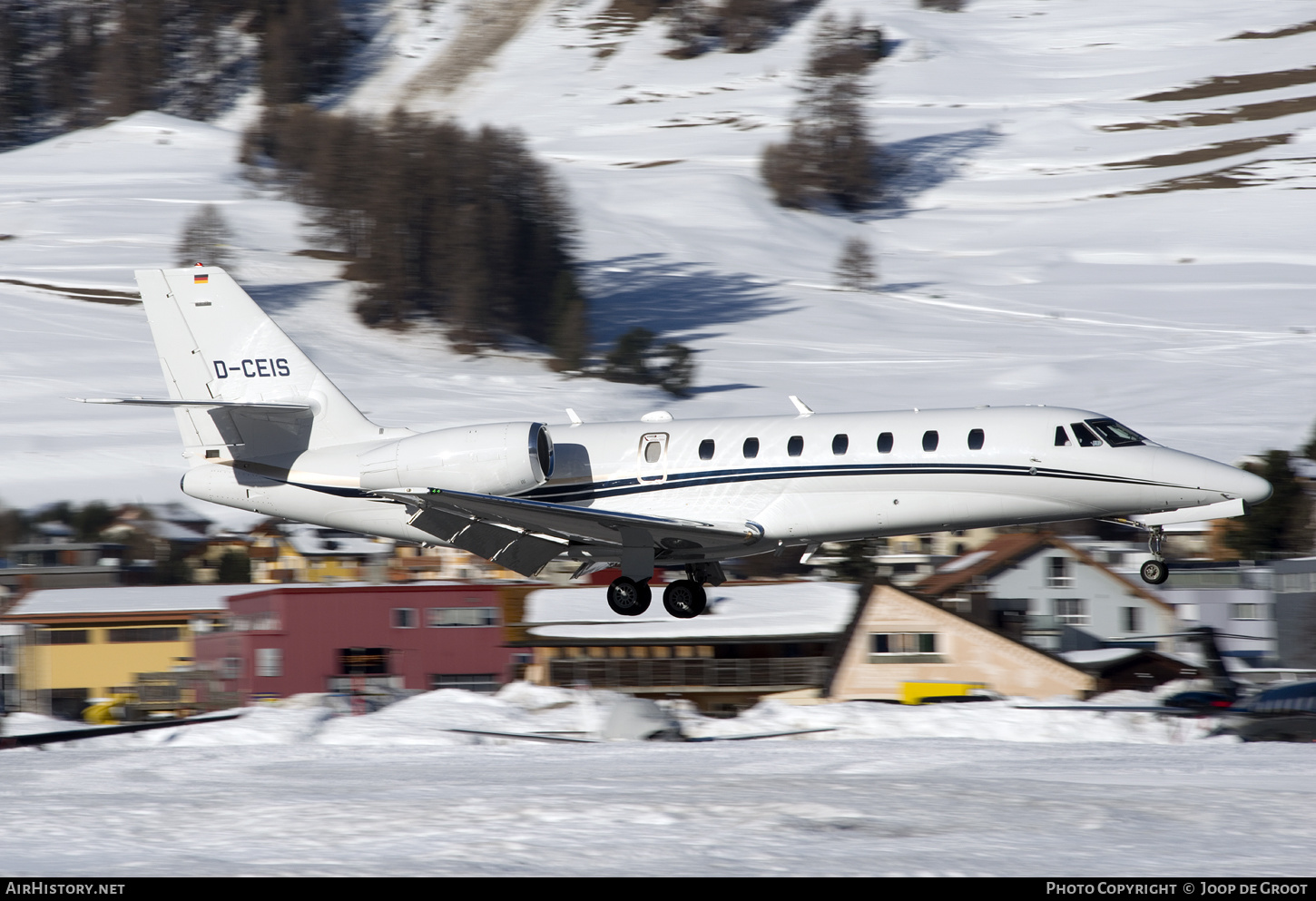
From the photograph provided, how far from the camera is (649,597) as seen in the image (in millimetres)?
20781

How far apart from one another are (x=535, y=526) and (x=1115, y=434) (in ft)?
25.2

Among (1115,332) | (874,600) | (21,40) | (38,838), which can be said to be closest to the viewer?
(38,838)

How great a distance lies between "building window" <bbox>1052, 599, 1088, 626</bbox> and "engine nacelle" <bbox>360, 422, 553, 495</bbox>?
96.4 feet

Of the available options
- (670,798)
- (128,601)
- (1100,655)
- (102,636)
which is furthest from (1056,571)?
(102,636)

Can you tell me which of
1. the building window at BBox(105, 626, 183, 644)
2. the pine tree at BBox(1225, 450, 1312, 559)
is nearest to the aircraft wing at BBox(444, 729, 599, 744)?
the building window at BBox(105, 626, 183, 644)

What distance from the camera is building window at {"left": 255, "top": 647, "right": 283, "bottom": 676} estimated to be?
143 feet

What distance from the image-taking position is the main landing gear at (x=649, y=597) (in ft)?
67.8

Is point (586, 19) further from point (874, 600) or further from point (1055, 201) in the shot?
point (874, 600)

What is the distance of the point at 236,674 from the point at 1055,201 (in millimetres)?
73930

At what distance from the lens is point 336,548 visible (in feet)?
186

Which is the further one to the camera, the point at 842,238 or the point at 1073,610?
the point at 842,238

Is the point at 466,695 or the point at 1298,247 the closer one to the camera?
the point at 466,695

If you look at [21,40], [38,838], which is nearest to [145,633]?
[38,838]

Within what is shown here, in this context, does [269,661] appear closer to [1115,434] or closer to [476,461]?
[476,461]
